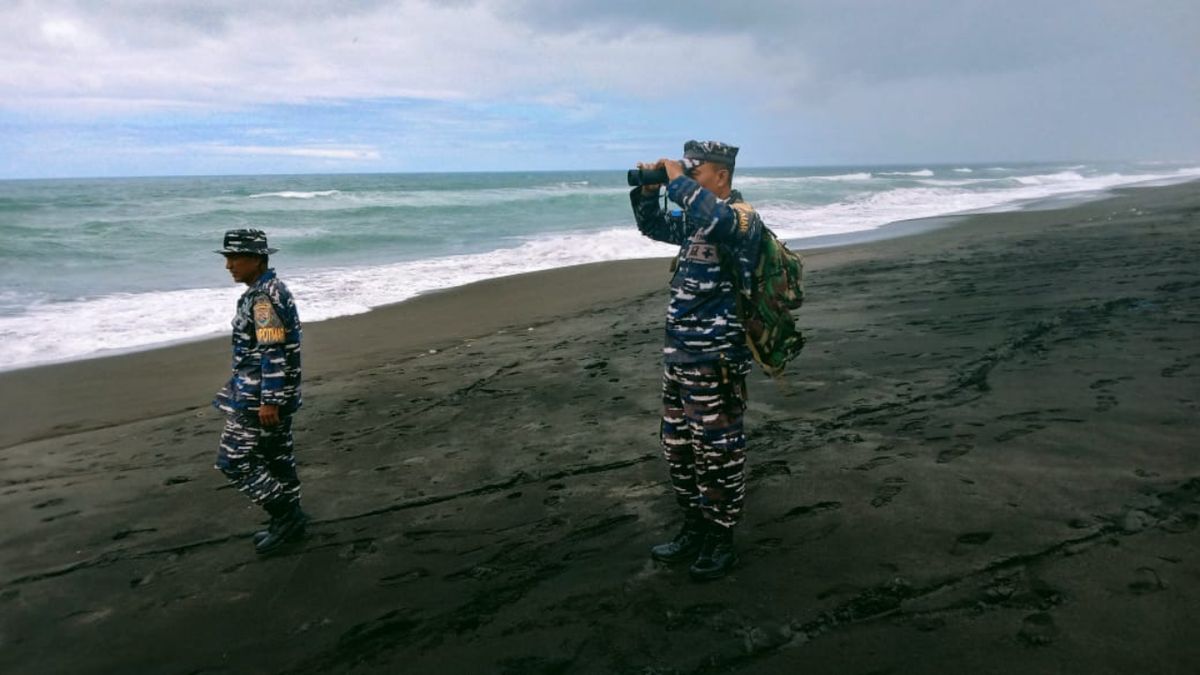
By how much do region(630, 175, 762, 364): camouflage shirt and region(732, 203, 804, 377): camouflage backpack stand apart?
0.04 metres

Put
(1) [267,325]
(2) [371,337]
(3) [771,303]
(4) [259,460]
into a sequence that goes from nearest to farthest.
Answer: (3) [771,303], (1) [267,325], (4) [259,460], (2) [371,337]

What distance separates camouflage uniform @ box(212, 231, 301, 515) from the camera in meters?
3.60

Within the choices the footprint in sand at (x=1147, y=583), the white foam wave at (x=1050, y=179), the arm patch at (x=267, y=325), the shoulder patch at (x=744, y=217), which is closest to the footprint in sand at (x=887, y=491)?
the footprint in sand at (x=1147, y=583)

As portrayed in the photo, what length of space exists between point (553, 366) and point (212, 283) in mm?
11320

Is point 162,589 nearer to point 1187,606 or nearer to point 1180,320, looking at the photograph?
point 1187,606

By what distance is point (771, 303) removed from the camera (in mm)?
3029

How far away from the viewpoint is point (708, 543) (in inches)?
128

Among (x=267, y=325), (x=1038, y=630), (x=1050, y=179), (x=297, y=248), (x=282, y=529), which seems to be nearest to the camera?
(x=1038, y=630)

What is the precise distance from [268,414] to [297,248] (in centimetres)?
2049

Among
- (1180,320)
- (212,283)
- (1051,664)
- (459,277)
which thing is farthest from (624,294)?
(1051,664)

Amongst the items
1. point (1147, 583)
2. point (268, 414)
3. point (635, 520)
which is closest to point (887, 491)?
point (1147, 583)

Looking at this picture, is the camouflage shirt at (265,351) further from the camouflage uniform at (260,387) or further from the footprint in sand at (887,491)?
the footprint in sand at (887,491)

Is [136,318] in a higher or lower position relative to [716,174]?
lower

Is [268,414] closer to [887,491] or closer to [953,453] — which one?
[887,491]
